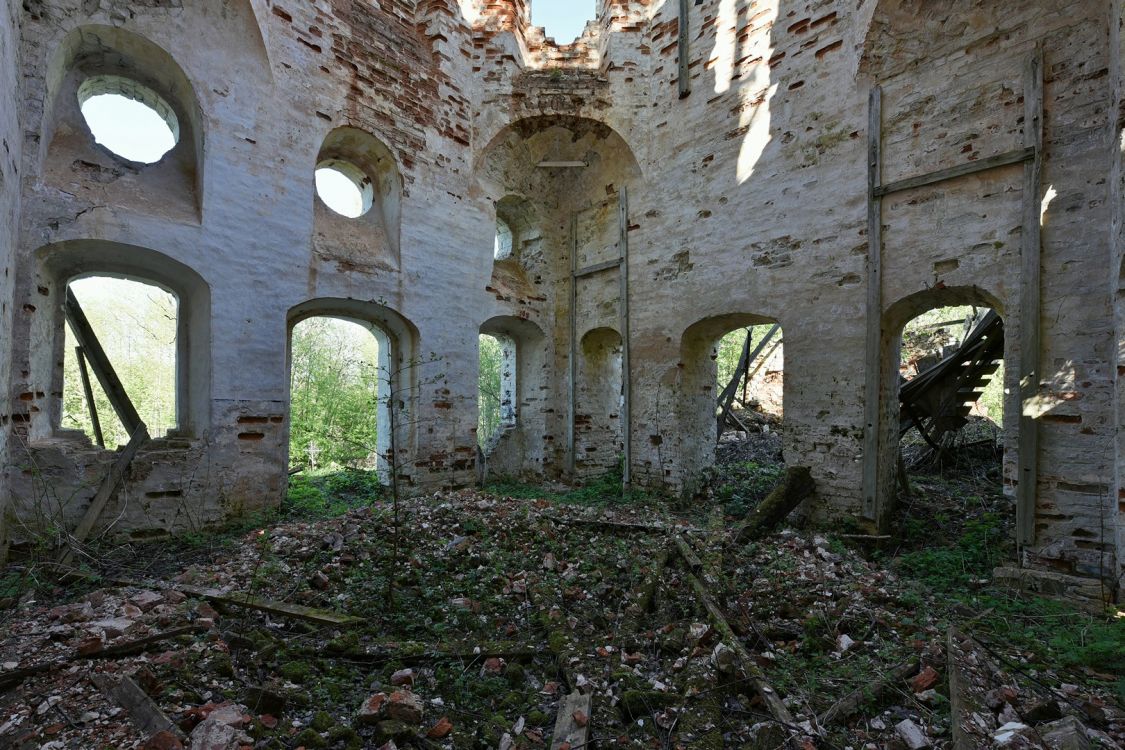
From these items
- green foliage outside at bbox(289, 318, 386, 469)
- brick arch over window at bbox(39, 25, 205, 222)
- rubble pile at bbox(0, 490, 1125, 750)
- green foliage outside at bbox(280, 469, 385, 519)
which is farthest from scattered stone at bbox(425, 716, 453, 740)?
green foliage outside at bbox(289, 318, 386, 469)

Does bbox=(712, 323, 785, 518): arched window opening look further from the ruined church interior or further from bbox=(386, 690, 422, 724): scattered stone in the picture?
bbox=(386, 690, 422, 724): scattered stone

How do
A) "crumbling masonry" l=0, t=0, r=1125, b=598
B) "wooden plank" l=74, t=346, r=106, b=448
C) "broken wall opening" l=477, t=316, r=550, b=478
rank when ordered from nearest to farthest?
1. "crumbling masonry" l=0, t=0, r=1125, b=598
2. "wooden plank" l=74, t=346, r=106, b=448
3. "broken wall opening" l=477, t=316, r=550, b=478

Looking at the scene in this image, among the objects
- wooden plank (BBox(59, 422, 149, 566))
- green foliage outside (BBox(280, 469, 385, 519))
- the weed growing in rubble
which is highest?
wooden plank (BBox(59, 422, 149, 566))

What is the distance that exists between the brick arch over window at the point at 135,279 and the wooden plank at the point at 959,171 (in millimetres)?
7451

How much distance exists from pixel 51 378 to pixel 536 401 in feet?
20.4

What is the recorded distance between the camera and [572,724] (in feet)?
7.16

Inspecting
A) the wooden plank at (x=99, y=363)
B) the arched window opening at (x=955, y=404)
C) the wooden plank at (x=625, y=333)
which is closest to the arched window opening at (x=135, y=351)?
the wooden plank at (x=99, y=363)

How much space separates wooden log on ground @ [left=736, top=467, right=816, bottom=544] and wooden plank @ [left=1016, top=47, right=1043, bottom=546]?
1.84 m

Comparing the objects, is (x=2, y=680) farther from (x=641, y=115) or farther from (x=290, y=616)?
(x=641, y=115)

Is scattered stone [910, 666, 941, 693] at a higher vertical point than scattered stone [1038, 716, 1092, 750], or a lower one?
lower

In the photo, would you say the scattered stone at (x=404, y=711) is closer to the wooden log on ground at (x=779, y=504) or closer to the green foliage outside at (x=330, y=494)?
the wooden log on ground at (x=779, y=504)

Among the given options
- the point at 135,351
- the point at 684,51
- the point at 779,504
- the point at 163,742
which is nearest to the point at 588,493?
the point at 779,504

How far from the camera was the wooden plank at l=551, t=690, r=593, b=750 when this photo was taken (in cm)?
207

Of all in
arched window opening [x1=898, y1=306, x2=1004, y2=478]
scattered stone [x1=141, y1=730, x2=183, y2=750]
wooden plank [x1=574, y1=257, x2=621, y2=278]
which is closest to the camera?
scattered stone [x1=141, y1=730, x2=183, y2=750]
